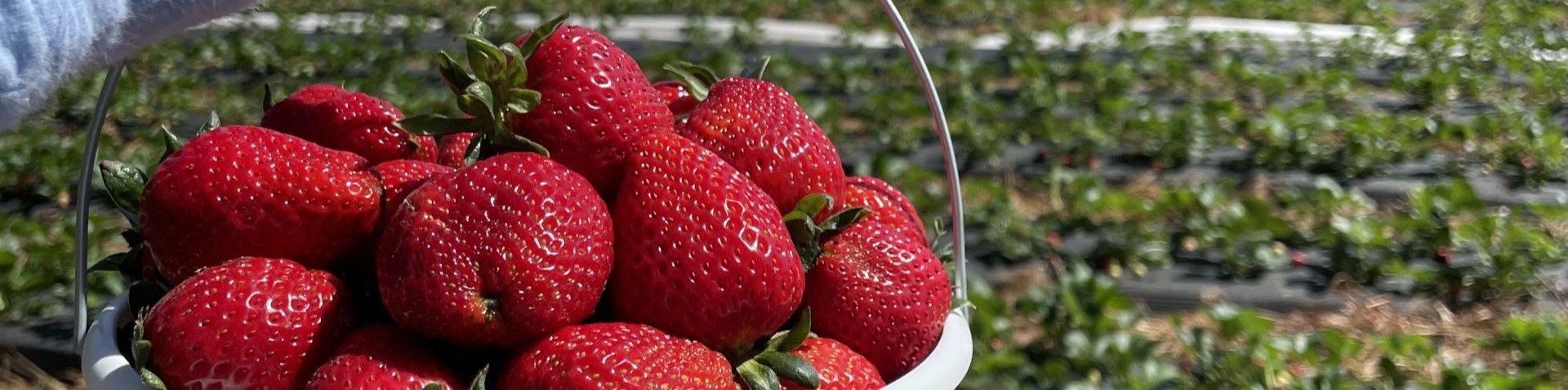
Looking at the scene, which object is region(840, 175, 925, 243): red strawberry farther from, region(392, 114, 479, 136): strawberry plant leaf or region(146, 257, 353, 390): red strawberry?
region(146, 257, 353, 390): red strawberry

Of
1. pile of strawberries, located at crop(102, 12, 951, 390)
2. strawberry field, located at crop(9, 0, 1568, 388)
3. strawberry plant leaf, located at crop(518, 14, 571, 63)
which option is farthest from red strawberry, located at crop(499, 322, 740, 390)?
strawberry field, located at crop(9, 0, 1568, 388)

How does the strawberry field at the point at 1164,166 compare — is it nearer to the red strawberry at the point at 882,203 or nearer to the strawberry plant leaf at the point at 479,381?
the red strawberry at the point at 882,203

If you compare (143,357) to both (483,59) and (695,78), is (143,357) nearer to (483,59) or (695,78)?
(483,59)

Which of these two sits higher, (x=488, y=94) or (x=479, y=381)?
(x=488, y=94)

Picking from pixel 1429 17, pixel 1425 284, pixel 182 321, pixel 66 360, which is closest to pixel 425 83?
pixel 66 360

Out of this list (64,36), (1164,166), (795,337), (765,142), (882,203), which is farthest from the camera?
(1164,166)

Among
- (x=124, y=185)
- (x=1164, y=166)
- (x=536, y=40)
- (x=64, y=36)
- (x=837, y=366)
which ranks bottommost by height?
(x=1164, y=166)

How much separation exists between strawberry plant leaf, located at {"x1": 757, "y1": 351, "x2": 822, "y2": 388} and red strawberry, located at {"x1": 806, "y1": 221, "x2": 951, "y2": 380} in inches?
4.6

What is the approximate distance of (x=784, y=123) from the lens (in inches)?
42.9

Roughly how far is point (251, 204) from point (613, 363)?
1.07 feet

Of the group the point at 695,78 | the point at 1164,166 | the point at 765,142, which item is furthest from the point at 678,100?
the point at 1164,166

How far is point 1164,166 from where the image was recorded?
3.23 m

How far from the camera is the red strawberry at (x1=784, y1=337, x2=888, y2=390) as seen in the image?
3.12ft

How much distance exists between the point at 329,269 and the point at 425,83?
3.09m
